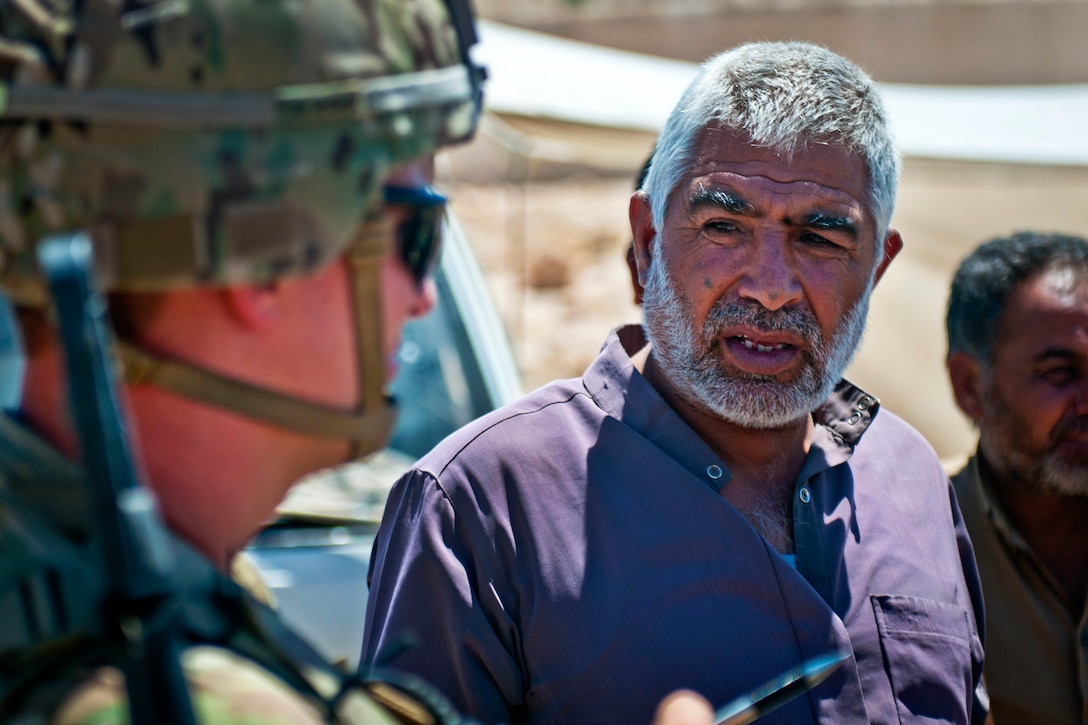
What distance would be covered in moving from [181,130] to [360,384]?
0.33 meters

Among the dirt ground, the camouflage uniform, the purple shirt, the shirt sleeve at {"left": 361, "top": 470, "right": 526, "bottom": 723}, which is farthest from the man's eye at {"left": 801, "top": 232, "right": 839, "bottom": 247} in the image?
the dirt ground

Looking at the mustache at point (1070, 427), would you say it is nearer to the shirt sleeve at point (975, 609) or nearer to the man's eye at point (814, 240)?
the shirt sleeve at point (975, 609)

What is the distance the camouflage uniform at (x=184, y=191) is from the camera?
109 centimetres

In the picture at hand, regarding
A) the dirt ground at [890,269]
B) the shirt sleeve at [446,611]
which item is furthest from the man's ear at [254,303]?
the dirt ground at [890,269]

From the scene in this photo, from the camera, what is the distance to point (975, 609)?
8.12 feet

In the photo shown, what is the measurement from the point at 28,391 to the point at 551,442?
1.16 metres

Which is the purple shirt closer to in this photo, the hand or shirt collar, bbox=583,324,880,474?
shirt collar, bbox=583,324,880,474

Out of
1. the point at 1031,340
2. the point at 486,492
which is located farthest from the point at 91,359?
the point at 1031,340

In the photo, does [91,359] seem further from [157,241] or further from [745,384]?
[745,384]

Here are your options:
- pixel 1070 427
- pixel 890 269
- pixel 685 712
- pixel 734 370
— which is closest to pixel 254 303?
pixel 685 712

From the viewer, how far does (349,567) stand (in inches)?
127

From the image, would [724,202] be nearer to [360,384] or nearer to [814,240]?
[814,240]

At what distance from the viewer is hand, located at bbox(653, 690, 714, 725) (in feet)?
3.95

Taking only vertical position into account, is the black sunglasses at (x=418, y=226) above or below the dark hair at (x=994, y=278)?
above
